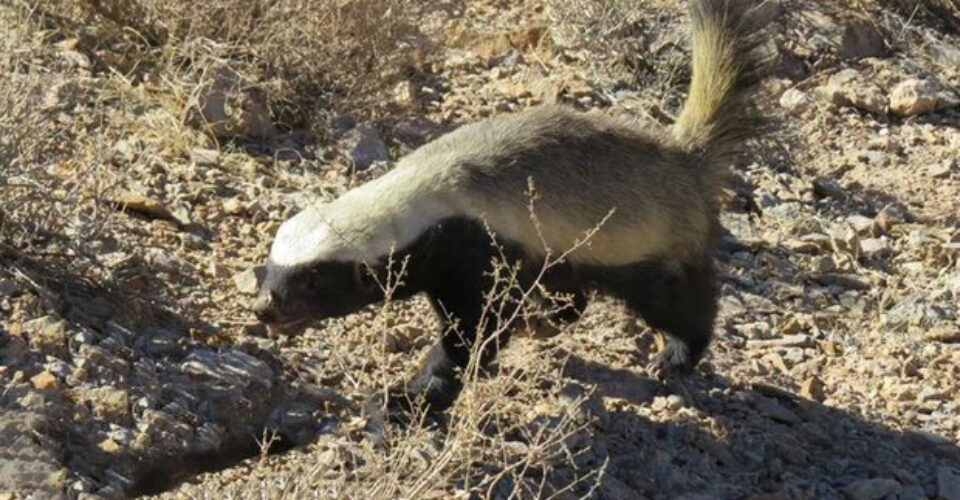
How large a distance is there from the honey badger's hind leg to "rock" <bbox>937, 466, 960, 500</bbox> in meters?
1.06

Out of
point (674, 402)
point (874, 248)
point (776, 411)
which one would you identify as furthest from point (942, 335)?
point (674, 402)

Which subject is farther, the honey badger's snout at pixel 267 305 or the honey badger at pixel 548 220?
the honey badger at pixel 548 220

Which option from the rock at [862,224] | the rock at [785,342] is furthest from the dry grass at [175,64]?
the rock at [862,224]

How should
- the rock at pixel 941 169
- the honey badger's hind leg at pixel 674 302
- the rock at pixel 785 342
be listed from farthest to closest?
the rock at pixel 941 169 < the rock at pixel 785 342 < the honey badger's hind leg at pixel 674 302

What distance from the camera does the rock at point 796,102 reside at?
9.30 meters

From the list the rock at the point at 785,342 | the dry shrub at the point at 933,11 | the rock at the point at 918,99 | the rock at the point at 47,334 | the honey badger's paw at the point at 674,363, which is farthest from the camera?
the dry shrub at the point at 933,11

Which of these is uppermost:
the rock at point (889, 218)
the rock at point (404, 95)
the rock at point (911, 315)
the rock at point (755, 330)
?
the rock at point (404, 95)

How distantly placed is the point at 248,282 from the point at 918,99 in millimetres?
4377

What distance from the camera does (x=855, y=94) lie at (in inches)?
370

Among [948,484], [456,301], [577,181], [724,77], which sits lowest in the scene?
[948,484]

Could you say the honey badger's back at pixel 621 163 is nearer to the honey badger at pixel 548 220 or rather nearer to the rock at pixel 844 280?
the honey badger at pixel 548 220

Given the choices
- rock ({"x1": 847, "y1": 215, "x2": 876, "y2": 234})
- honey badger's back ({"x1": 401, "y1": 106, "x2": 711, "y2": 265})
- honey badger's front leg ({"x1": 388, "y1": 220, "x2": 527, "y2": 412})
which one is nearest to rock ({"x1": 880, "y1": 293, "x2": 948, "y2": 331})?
rock ({"x1": 847, "y1": 215, "x2": 876, "y2": 234})

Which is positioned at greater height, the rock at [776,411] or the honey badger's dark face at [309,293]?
the honey badger's dark face at [309,293]

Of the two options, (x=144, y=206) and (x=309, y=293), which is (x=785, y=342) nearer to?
(x=309, y=293)
